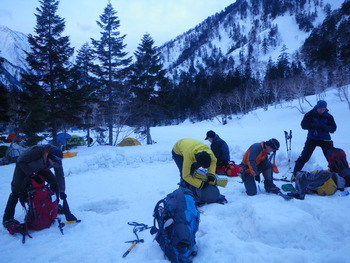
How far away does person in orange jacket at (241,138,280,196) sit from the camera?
4.45 m

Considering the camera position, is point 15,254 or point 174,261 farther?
point 15,254

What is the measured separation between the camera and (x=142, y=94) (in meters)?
17.3

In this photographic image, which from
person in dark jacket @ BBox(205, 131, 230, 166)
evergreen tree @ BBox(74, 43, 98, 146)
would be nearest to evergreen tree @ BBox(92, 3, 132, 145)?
evergreen tree @ BBox(74, 43, 98, 146)

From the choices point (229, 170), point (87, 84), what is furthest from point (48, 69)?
point (229, 170)

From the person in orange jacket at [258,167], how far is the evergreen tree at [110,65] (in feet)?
45.4

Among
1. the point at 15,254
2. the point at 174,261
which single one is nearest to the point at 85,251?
the point at 15,254

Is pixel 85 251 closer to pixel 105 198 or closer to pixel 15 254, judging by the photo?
pixel 15 254

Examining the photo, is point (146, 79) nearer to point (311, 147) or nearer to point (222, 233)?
point (311, 147)

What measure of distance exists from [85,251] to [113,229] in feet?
2.31

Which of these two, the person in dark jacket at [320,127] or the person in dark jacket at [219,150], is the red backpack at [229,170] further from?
the person in dark jacket at [320,127]

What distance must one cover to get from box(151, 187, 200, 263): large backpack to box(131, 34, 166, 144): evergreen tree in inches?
599

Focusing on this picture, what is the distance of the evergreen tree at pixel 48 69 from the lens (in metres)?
14.0

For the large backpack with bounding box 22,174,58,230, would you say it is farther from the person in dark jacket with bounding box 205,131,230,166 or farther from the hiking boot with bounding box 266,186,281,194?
the person in dark jacket with bounding box 205,131,230,166

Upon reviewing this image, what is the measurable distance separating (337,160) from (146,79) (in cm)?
1541
